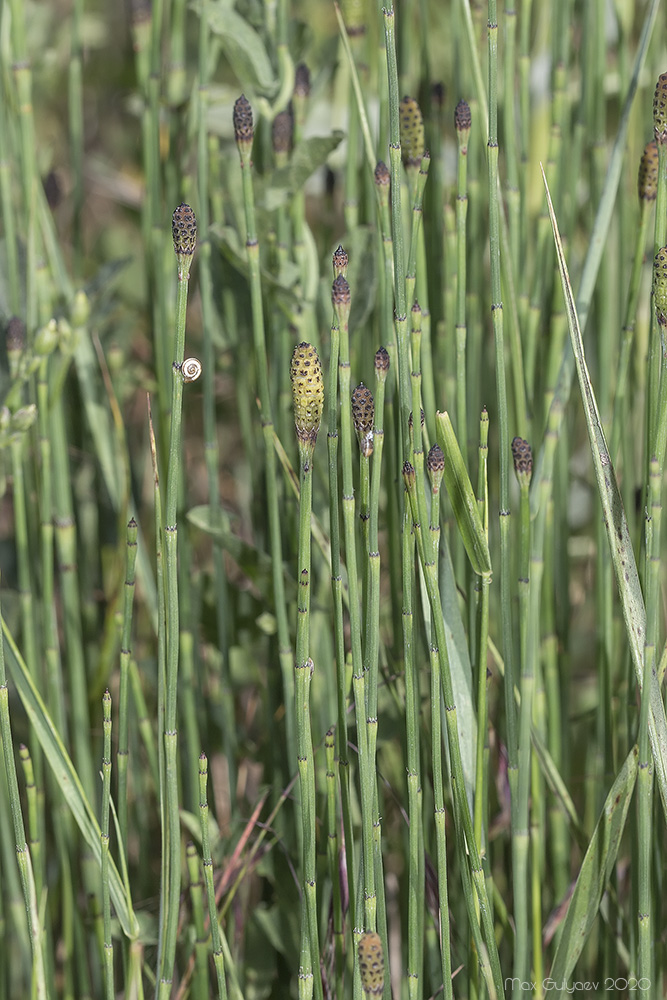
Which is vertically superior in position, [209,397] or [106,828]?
[209,397]

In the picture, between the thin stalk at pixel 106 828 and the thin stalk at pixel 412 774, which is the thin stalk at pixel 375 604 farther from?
the thin stalk at pixel 106 828

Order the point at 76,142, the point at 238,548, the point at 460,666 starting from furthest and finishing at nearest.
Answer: the point at 76,142
the point at 238,548
the point at 460,666

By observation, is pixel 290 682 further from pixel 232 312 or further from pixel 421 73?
pixel 421 73

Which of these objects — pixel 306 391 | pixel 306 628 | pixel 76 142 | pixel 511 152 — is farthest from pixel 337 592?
pixel 76 142

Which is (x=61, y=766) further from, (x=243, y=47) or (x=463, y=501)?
(x=243, y=47)

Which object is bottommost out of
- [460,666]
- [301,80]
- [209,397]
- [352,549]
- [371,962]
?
[371,962]
